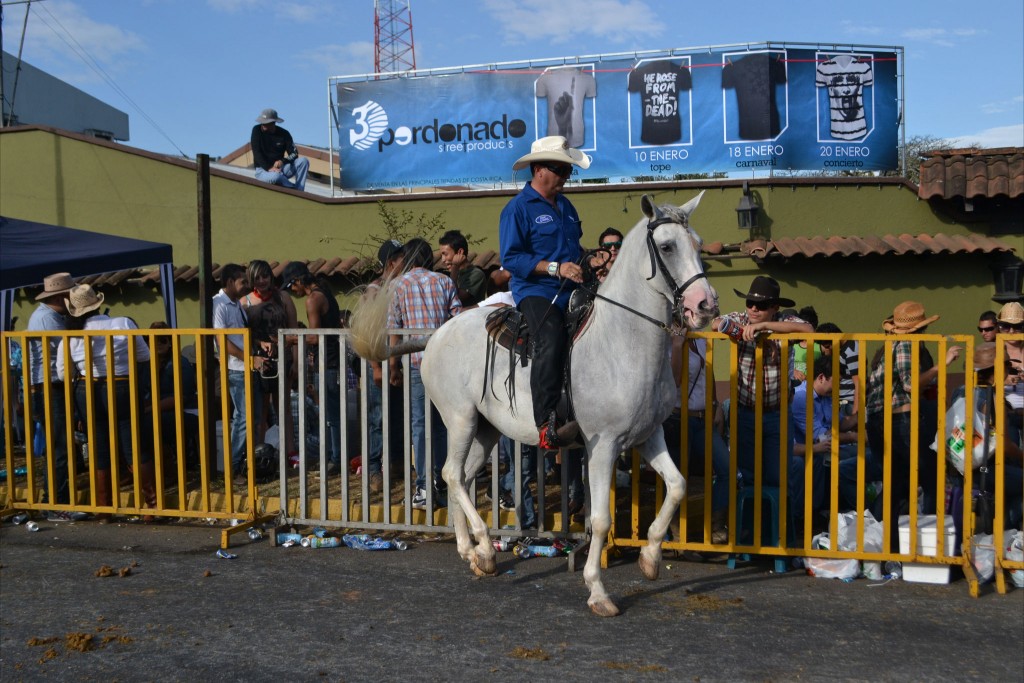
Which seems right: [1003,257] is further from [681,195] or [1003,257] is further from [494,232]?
[494,232]

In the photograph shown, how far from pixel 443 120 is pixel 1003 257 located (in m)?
8.97

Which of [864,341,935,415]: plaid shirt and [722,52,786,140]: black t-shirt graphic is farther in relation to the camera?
[722,52,786,140]: black t-shirt graphic

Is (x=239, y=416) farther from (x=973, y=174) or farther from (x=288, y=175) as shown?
(x=973, y=174)

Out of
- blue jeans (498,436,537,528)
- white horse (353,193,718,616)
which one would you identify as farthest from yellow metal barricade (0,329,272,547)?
white horse (353,193,718,616)

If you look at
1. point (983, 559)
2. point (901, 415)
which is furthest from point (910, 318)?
point (983, 559)

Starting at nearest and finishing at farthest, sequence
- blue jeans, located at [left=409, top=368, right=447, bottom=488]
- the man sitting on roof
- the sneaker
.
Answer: blue jeans, located at [left=409, top=368, right=447, bottom=488], the sneaker, the man sitting on roof

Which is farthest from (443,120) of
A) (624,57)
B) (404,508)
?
(404,508)

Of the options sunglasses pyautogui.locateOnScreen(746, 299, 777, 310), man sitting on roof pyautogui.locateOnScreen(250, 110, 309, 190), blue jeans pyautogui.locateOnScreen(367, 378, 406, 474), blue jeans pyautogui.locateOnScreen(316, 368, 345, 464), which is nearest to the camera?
sunglasses pyautogui.locateOnScreen(746, 299, 777, 310)

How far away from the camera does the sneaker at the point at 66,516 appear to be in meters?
8.35

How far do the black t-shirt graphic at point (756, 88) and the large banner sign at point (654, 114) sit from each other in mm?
16

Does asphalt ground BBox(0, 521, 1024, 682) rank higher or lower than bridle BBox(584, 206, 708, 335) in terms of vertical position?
lower

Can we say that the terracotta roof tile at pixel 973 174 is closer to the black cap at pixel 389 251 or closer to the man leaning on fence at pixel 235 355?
the black cap at pixel 389 251

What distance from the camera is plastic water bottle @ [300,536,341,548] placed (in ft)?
23.9

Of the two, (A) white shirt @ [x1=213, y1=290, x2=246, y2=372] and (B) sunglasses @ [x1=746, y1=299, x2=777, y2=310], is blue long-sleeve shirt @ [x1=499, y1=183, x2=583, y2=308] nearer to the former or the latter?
(B) sunglasses @ [x1=746, y1=299, x2=777, y2=310]
